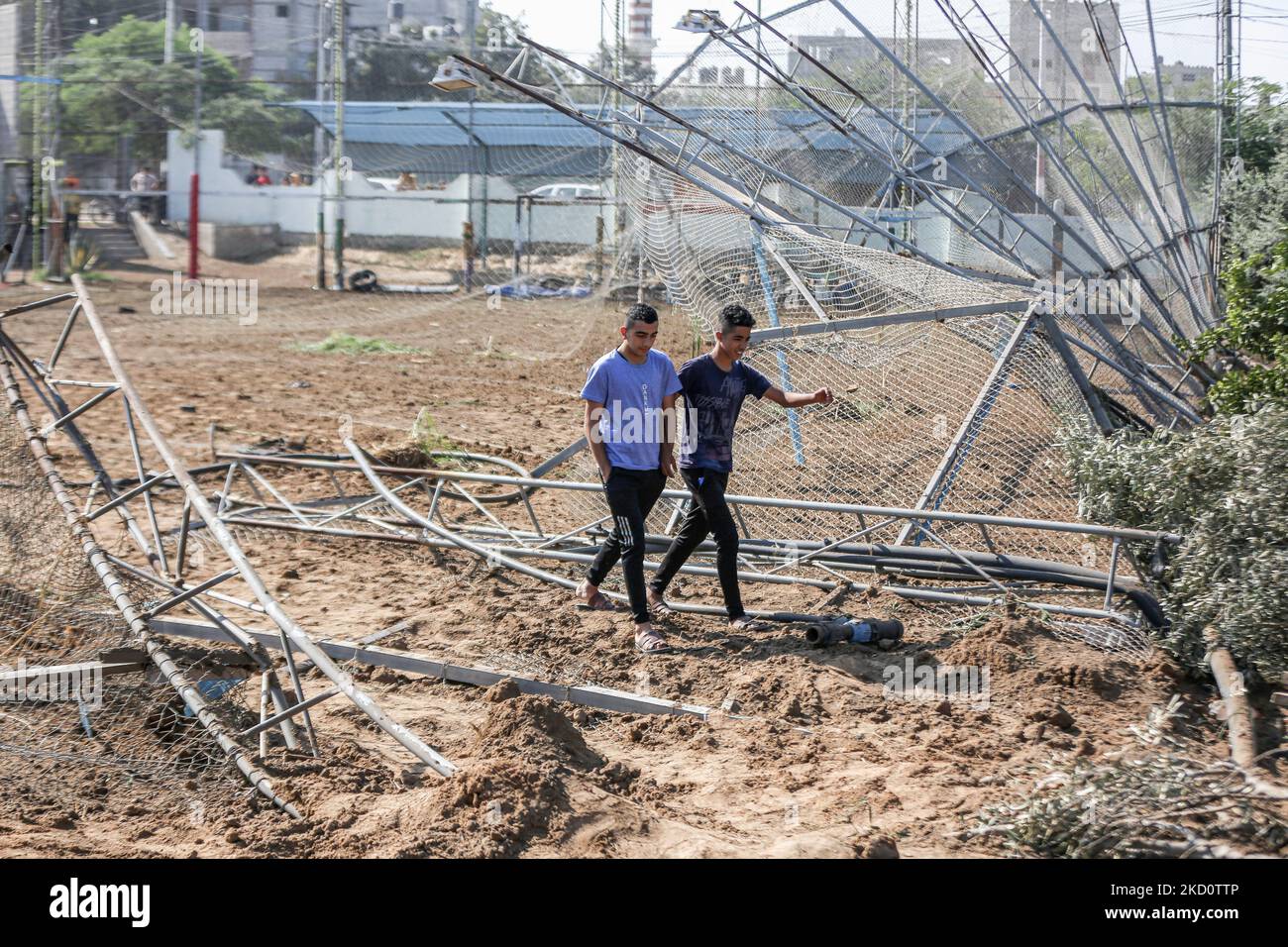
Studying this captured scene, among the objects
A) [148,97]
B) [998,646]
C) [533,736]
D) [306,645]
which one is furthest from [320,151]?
[306,645]

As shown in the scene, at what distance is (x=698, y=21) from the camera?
1052 cm

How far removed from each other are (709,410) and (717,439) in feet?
0.55

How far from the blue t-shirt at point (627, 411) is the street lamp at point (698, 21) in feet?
15.7

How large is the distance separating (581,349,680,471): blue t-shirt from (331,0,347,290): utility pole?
19.3m

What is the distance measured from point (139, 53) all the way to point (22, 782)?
27.1 m

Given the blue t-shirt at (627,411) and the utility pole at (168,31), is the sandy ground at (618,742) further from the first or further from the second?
the utility pole at (168,31)

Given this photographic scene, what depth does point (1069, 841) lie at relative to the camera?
407 cm

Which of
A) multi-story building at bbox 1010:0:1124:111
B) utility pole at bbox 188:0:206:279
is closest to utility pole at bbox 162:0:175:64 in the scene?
utility pole at bbox 188:0:206:279

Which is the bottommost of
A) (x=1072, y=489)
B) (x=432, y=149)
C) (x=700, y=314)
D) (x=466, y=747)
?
(x=466, y=747)

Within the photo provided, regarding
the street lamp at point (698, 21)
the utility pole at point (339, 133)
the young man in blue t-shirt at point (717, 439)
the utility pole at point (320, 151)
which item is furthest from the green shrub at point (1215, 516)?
the utility pole at point (339, 133)
